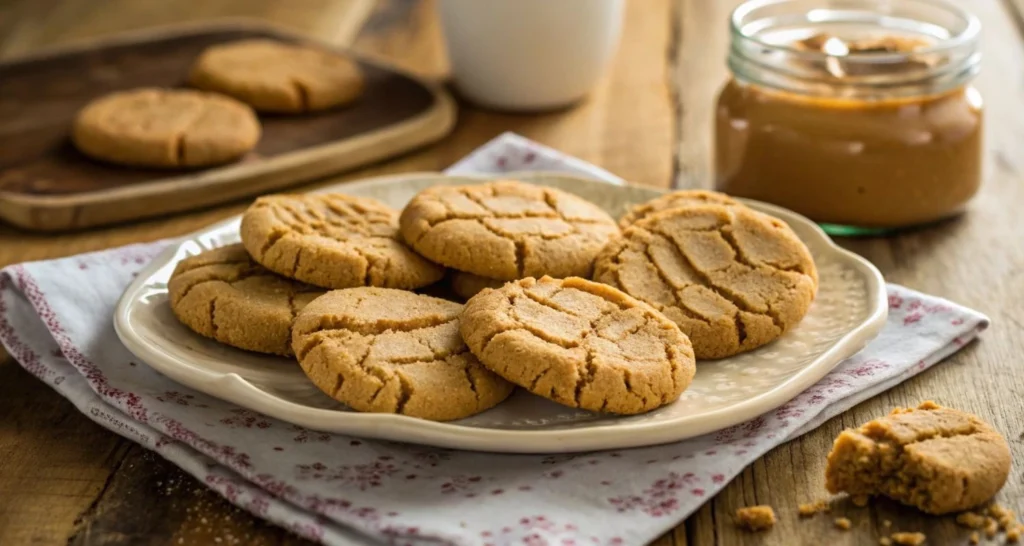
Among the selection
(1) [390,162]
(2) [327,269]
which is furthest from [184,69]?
(2) [327,269]

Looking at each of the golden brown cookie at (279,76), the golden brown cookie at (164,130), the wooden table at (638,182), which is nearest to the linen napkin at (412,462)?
the wooden table at (638,182)

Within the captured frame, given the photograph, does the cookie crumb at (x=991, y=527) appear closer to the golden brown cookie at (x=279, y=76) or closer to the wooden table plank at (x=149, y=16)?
the golden brown cookie at (x=279, y=76)

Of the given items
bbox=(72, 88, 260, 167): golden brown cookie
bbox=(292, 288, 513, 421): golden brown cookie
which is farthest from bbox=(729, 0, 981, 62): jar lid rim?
bbox=(72, 88, 260, 167): golden brown cookie

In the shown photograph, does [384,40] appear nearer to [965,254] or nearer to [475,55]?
[475,55]

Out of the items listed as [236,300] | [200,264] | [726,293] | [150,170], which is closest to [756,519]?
[726,293]

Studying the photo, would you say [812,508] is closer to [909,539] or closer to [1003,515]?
[909,539]
